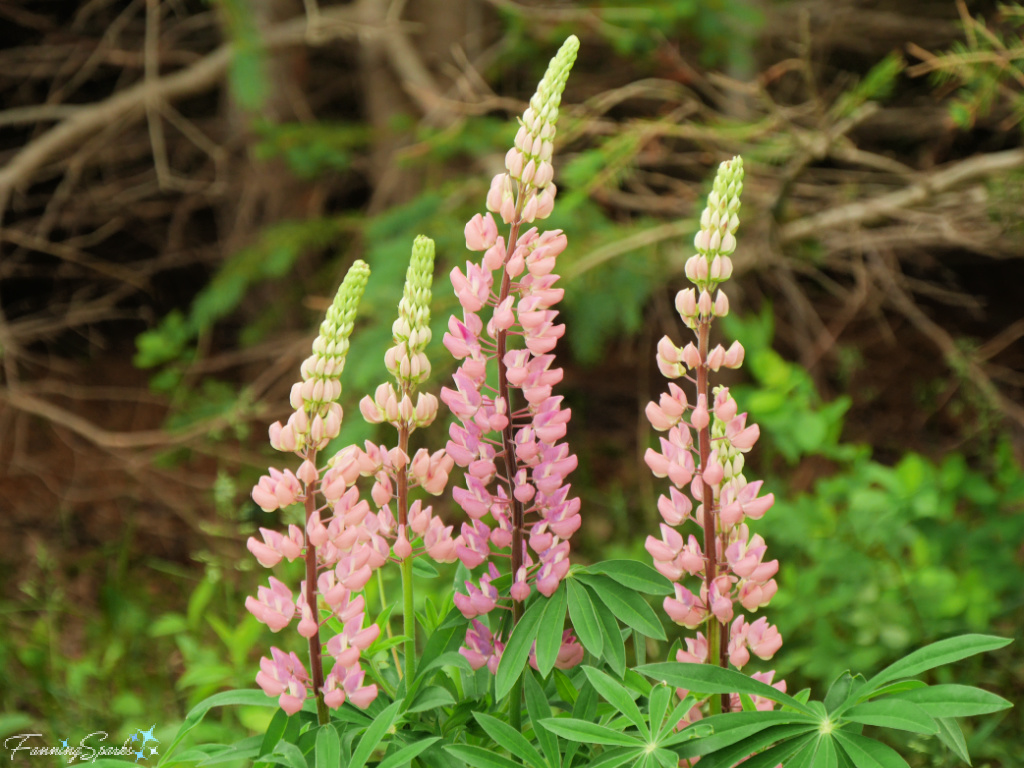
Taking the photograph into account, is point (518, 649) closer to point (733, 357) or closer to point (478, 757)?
point (478, 757)

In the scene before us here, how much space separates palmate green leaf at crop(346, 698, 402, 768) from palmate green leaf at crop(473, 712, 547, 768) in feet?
0.23

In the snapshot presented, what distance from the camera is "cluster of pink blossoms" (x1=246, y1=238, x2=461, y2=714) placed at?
0.76m

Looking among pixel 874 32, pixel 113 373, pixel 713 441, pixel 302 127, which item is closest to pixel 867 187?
pixel 874 32

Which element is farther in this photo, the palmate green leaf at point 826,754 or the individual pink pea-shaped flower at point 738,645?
the individual pink pea-shaped flower at point 738,645

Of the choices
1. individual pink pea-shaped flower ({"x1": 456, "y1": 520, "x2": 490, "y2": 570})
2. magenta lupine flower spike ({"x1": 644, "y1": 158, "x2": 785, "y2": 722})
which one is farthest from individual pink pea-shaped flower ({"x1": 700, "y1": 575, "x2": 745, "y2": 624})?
individual pink pea-shaped flower ({"x1": 456, "y1": 520, "x2": 490, "y2": 570})

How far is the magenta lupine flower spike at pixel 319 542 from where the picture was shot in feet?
2.48

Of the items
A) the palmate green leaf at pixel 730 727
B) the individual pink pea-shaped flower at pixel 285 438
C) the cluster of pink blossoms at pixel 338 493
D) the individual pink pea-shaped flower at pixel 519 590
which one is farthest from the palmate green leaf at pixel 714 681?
the individual pink pea-shaped flower at pixel 285 438

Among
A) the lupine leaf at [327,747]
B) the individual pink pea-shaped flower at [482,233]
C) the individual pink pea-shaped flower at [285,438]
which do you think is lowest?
the lupine leaf at [327,747]

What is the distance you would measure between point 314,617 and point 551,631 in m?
0.20

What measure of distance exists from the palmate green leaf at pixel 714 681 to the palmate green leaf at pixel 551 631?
0.24 feet

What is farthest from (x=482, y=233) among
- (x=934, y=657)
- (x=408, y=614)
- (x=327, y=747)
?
Answer: (x=934, y=657)

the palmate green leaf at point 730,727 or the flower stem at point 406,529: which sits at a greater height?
the flower stem at point 406,529

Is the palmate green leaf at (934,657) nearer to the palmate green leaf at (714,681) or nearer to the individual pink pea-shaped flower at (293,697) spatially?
the palmate green leaf at (714,681)

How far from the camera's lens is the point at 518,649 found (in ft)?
2.54
